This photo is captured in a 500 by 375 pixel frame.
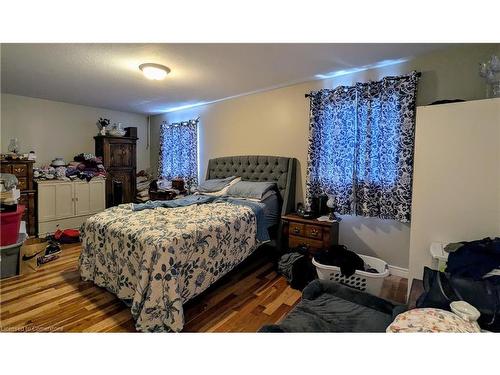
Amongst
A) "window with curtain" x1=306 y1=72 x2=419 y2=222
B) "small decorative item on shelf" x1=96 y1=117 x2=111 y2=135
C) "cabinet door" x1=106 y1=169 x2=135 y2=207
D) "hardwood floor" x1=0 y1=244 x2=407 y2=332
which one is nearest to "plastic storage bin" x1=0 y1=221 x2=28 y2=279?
"hardwood floor" x1=0 y1=244 x2=407 y2=332

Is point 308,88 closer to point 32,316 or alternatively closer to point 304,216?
point 304,216

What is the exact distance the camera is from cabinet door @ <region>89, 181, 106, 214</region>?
13.8 ft

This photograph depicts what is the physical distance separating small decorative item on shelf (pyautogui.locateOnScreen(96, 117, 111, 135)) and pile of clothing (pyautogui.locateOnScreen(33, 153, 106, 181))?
493 mm

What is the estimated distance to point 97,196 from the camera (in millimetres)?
4266

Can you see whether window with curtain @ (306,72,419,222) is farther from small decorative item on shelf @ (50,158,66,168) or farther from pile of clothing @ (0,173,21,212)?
small decorative item on shelf @ (50,158,66,168)

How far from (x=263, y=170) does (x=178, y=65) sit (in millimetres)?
1655

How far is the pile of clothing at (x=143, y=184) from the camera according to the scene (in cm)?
483

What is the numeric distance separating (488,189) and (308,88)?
2103 mm

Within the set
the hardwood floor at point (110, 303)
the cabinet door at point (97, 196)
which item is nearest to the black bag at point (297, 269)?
the hardwood floor at point (110, 303)

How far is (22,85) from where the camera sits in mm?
3262

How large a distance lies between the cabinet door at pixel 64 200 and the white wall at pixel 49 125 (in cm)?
69

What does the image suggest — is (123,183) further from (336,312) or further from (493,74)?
(493,74)

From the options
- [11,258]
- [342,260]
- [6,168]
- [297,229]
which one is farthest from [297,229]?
[6,168]
